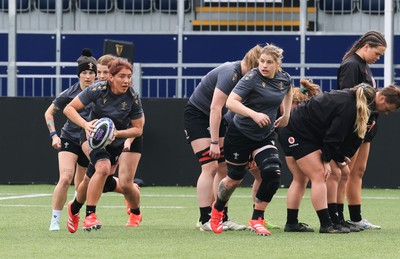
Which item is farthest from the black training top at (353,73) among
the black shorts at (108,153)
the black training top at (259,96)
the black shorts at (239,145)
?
the black shorts at (108,153)

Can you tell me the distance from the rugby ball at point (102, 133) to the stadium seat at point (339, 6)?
11.4 metres

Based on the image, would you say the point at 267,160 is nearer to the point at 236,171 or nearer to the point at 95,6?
the point at 236,171

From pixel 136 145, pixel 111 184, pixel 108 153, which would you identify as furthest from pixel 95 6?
pixel 108 153

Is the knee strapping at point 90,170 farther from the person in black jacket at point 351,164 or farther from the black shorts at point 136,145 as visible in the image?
the person in black jacket at point 351,164

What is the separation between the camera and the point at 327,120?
35.9ft

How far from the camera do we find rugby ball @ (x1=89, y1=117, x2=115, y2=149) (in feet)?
35.2

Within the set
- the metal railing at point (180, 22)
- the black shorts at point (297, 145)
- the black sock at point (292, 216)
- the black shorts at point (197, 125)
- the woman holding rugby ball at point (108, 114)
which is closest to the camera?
the woman holding rugby ball at point (108, 114)

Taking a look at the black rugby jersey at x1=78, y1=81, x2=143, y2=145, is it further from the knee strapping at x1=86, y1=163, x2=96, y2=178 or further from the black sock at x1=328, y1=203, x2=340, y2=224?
the black sock at x1=328, y1=203, x2=340, y2=224

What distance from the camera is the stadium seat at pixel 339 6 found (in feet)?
71.3

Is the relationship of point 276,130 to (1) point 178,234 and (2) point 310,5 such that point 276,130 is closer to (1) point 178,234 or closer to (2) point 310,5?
(1) point 178,234

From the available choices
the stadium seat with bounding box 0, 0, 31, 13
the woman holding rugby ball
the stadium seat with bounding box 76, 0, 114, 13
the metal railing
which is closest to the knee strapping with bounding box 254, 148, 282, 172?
the woman holding rugby ball

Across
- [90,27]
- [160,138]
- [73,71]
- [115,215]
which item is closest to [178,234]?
[115,215]

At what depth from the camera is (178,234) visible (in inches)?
436

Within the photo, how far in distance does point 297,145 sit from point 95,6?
1199cm
